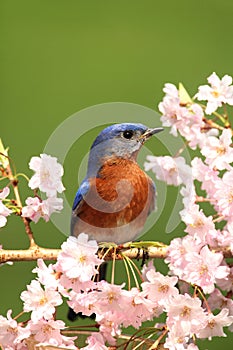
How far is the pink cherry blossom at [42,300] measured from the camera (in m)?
1.20

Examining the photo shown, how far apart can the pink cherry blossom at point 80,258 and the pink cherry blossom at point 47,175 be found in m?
0.10

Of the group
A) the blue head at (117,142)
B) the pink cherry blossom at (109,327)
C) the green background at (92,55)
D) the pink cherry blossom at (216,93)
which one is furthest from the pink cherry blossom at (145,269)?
the green background at (92,55)

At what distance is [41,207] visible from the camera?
1.27m

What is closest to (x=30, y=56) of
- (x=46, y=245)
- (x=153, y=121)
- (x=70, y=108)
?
(x=70, y=108)

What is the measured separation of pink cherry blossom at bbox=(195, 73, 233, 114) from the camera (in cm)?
146

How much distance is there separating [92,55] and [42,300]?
14.0 feet

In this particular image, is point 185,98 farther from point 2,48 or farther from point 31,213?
point 2,48

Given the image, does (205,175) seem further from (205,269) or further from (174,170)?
(205,269)

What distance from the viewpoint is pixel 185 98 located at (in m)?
1.50

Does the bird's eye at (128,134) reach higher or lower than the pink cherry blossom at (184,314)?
higher

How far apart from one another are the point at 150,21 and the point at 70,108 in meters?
1.39

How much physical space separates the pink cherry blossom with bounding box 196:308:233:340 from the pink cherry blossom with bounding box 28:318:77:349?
0.72 feet

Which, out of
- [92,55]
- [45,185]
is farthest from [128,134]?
[92,55]

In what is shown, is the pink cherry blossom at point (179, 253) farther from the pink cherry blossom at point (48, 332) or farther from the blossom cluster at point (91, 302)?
the pink cherry blossom at point (48, 332)
